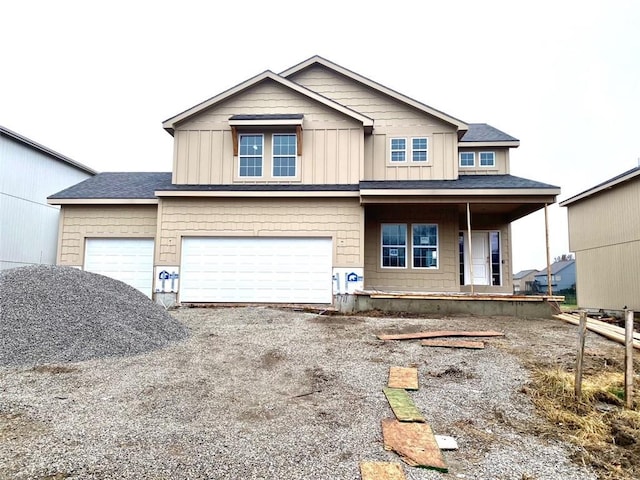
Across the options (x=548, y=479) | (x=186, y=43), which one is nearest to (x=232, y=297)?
(x=548, y=479)

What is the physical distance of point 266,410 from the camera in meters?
4.34

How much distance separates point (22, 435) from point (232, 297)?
26.7 feet

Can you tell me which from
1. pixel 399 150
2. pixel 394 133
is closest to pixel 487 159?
pixel 399 150

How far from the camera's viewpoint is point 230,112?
12.5 meters

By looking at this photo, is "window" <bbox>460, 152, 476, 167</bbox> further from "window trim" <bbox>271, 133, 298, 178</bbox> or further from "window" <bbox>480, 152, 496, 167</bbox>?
"window trim" <bbox>271, 133, 298, 178</bbox>

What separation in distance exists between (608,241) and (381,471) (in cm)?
1613

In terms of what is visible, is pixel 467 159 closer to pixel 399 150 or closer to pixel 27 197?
pixel 399 150

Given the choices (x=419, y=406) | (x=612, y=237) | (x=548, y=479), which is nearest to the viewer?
(x=548, y=479)

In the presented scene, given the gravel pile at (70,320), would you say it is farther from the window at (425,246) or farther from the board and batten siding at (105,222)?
the window at (425,246)

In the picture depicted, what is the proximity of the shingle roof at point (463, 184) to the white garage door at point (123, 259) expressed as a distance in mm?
7223

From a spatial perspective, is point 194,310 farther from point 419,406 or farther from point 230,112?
point 419,406

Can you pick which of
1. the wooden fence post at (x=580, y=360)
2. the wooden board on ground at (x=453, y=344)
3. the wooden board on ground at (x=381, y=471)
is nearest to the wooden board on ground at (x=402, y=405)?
the wooden board on ground at (x=381, y=471)

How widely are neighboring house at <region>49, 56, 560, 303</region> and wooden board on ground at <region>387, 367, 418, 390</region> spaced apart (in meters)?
5.81

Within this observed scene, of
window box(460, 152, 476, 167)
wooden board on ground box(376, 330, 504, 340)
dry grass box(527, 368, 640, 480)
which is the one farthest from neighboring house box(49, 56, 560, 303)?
dry grass box(527, 368, 640, 480)
